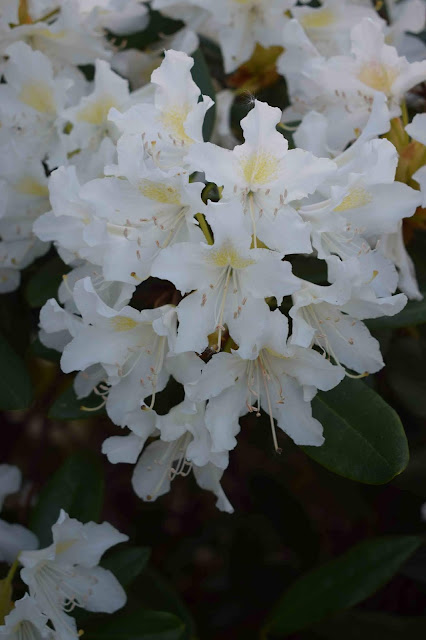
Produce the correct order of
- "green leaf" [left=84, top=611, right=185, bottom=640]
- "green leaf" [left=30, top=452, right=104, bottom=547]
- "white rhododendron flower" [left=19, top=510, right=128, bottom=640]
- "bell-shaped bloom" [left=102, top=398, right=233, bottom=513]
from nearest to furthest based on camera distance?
"bell-shaped bloom" [left=102, top=398, right=233, bottom=513], "white rhododendron flower" [left=19, top=510, right=128, bottom=640], "green leaf" [left=84, top=611, right=185, bottom=640], "green leaf" [left=30, top=452, right=104, bottom=547]

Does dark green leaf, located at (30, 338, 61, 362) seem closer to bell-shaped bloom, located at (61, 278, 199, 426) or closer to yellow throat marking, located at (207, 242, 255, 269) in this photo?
bell-shaped bloom, located at (61, 278, 199, 426)

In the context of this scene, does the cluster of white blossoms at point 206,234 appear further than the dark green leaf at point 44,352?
No

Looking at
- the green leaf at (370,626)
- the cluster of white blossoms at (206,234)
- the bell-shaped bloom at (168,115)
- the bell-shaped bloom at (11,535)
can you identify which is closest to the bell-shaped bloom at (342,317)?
the cluster of white blossoms at (206,234)

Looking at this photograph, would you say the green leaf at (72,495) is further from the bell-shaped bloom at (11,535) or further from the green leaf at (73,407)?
the green leaf at (73,407)

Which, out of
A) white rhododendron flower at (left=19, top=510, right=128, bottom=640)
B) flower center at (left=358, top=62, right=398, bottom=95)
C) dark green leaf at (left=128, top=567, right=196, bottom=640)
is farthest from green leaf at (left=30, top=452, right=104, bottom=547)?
flower center at (left=358, top=62, right=398, bottom=95)

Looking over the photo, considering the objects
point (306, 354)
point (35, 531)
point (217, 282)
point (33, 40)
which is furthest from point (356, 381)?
point (33, 40)

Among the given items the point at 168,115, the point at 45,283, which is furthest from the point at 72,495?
the point at 168,115
